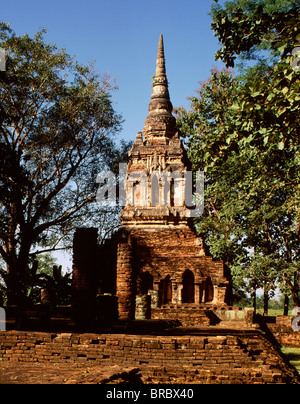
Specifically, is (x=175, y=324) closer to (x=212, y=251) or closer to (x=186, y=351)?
(x=186, y=351)

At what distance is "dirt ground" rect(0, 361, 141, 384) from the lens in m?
5.37

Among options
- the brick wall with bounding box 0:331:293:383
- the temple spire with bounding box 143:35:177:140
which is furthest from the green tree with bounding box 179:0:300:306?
the brick wall with bounding box 0:331:293:383

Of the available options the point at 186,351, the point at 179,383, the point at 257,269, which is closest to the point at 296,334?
the point at 257,269

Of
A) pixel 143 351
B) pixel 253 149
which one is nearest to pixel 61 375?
pixel 143 351

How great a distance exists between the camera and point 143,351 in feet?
24.6

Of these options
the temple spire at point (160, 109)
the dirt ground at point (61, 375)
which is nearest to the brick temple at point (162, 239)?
the temple spire at point (160, 109)

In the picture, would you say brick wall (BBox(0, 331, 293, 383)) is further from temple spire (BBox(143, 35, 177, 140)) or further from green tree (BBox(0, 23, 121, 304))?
temple spire (BBox(143, 35, 177, 140))

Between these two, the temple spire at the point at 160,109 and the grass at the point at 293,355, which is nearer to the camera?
the grass at the point at 293,355

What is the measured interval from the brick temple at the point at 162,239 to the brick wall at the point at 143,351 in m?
6.65

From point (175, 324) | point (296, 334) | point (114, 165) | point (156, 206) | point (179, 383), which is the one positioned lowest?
point (296, 334)

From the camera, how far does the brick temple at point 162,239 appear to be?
1834cm

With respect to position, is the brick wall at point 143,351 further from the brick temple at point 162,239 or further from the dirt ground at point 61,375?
the brick temple at point 162,239

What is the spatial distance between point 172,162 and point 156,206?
2.31 meters
